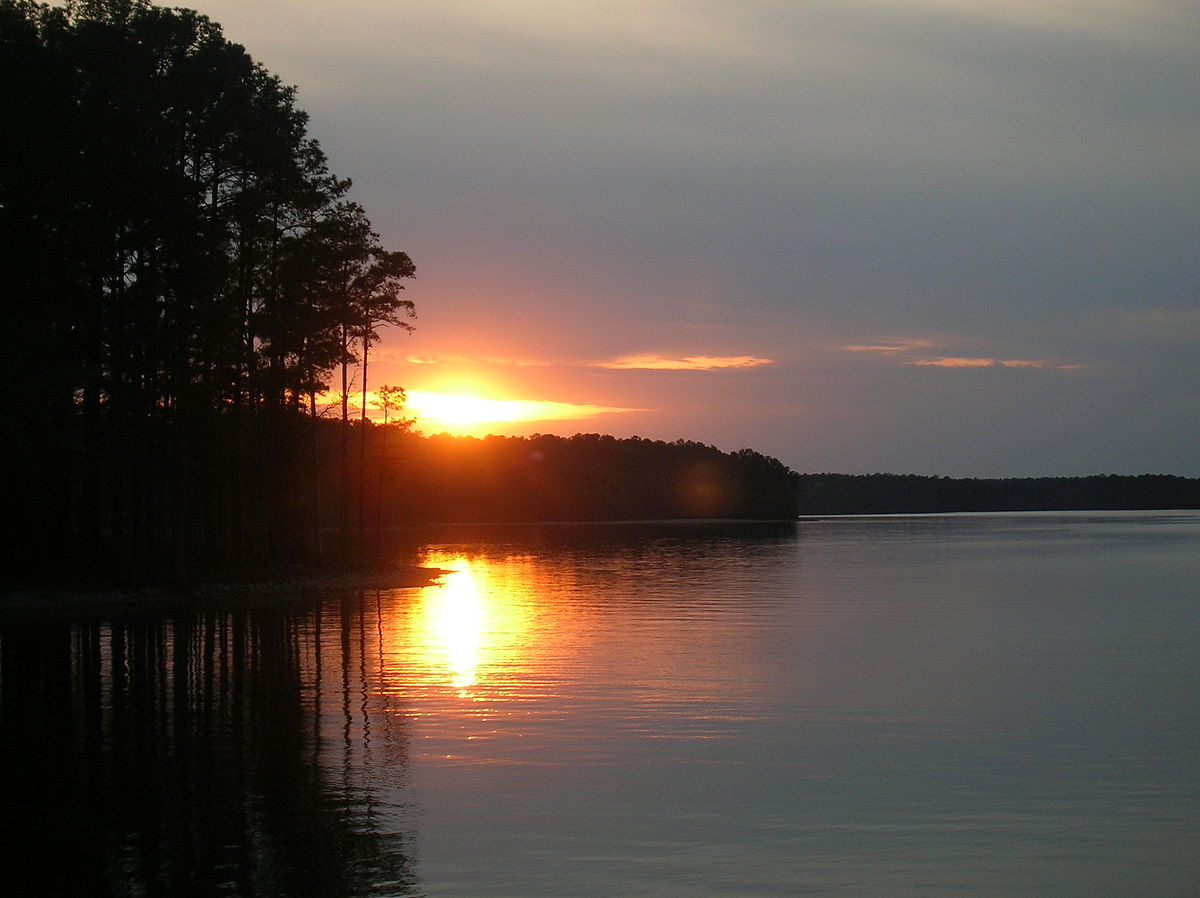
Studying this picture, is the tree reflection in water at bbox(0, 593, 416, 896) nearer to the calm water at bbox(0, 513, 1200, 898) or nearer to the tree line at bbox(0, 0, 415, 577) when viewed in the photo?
the calm water at bbox(0, 513, 1200, 898)

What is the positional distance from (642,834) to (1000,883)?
157 inches

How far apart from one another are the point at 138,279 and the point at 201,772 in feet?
115

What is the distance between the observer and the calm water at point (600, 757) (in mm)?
12375

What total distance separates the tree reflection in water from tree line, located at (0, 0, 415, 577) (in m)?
15.1

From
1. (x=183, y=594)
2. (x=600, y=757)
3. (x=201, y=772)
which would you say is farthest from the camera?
(x=183, y=594)

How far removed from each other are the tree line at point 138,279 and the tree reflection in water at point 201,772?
15.1 meters

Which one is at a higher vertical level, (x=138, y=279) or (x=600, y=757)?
(x=138, y=279)

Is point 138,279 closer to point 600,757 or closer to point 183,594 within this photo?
point 183,594

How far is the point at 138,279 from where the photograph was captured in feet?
155

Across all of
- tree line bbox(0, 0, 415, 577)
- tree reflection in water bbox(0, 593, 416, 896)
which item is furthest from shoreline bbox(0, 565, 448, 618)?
tree reflection in water bbox(0, 593, 416, 896)

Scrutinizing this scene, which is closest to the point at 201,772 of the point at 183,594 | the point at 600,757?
the point at 600,757

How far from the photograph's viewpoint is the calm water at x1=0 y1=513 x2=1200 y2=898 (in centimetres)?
1238

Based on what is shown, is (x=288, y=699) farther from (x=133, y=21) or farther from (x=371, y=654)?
(x=133, y=21)

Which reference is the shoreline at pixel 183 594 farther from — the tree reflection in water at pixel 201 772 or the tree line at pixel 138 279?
the tree reflection in water at pixel 201 772
